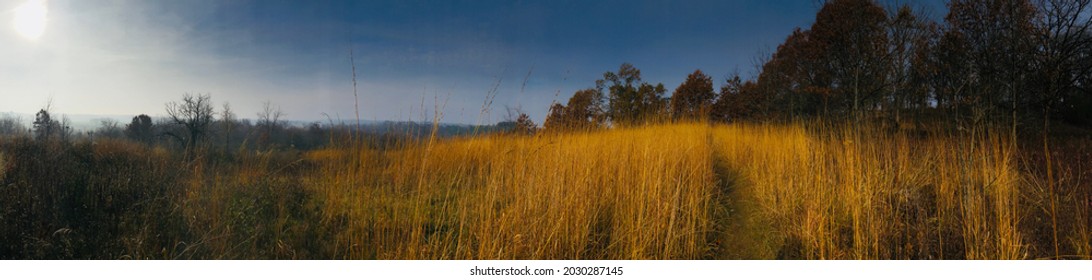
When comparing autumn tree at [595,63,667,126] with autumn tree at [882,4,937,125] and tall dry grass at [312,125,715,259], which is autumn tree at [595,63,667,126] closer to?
tall dry grass at [312,125,715,259]

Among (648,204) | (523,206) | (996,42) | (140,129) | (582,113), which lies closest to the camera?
(523,206)

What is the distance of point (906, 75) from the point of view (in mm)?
7852

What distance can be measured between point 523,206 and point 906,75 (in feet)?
30.2

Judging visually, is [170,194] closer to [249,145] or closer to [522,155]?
[249,145]

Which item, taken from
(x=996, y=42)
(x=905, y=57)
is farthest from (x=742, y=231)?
(x=905, y=57)

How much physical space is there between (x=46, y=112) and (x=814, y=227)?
17.3 ft

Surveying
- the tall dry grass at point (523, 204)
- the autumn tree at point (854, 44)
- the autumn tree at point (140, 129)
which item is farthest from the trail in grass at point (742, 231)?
the autumn tree at point (854, 44)

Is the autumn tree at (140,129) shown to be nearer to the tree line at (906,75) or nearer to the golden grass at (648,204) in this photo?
the golden grass at (648,204)

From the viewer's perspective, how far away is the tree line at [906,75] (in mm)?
4117

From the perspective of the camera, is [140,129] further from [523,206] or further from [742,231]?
[742,231]

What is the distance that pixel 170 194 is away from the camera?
9.53ft

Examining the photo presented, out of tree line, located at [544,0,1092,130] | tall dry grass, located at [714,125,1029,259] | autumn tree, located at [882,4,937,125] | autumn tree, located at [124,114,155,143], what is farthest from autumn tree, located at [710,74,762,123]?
autumn tree, located at [124,114,155,143]
